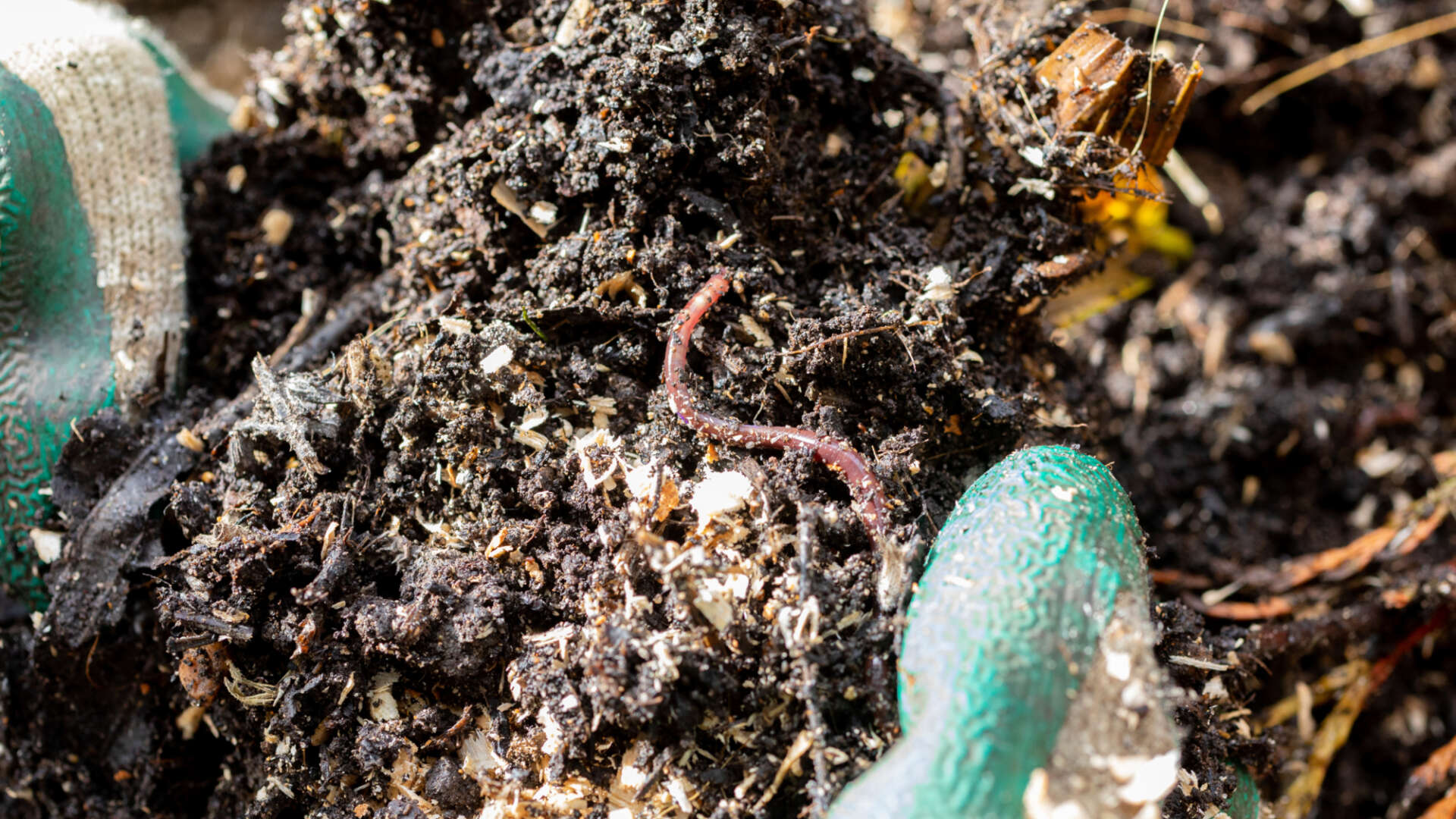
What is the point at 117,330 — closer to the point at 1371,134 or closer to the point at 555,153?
the point at 555,153

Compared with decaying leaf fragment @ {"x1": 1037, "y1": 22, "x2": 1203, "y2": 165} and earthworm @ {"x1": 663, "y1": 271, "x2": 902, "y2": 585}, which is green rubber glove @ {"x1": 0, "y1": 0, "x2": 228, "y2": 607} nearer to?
earthworm @ {"x1": 663, "y1": 271, "x2": 902, "y2": 585}

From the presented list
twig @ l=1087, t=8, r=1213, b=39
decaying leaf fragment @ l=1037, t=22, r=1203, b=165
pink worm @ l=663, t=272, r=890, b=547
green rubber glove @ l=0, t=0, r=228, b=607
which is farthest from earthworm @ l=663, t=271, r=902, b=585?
twig @ l=1087, t=8, r=1213, b=39

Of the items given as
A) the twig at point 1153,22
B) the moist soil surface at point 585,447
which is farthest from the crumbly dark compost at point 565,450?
the twig at point 1153,22

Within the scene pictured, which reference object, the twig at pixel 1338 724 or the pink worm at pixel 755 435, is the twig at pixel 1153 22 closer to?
the twig at pixel 1338 724

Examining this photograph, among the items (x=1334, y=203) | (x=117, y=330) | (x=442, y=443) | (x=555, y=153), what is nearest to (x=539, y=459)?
(x=442, y=443)

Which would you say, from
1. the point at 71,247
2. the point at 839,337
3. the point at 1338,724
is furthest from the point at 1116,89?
the point at 71,247

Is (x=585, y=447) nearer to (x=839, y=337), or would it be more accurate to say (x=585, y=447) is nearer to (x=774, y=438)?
(x=774, y=438)
